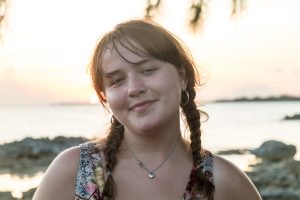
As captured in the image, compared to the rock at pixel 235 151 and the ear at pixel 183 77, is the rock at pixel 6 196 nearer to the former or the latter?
the ear at pixel 183 77

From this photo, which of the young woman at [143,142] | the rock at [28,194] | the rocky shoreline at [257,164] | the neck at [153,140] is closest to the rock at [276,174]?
the rocky shoreline at [257,164]

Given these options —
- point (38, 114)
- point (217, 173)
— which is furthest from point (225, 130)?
point (217, 173)

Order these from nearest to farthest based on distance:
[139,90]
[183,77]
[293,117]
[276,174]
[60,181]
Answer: [139,90], [60,181], [183,77], [276,174], [293,117]

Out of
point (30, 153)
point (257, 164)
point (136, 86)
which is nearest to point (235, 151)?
point (257, 164)

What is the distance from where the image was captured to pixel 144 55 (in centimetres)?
253

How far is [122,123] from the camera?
101 inches

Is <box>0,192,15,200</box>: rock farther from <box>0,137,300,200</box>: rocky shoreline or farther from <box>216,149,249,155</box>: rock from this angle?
<box>216,149,249,155</box>: rock

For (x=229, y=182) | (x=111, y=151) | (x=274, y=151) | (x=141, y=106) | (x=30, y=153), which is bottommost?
(x=274, y=151)

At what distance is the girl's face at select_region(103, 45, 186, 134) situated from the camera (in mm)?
2492

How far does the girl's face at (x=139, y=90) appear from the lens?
2.49 meters

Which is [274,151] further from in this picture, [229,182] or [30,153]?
[229,182]

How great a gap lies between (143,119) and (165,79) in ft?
0.51

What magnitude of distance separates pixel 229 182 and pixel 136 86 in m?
0.58

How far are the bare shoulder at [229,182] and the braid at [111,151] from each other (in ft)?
1.24
